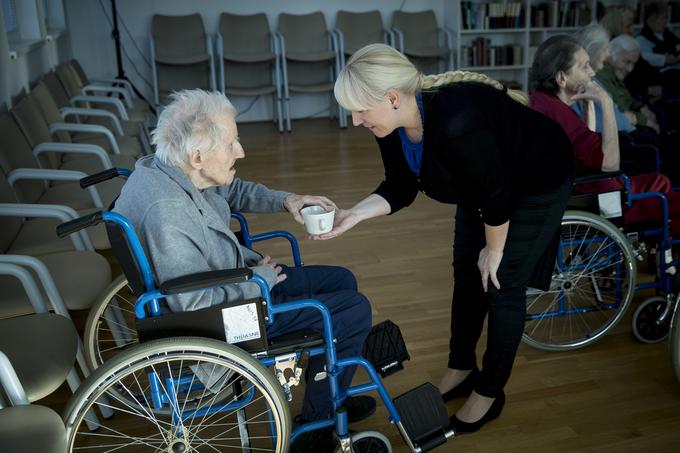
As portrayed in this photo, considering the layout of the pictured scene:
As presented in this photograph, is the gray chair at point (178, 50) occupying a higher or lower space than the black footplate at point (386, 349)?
higher

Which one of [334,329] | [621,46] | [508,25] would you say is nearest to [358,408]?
[334,329]

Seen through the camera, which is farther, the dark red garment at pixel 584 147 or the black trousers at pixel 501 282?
the dark red garment at pixel 584 147

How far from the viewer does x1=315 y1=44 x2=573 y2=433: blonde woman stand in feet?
5.01

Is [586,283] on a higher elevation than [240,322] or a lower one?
lower

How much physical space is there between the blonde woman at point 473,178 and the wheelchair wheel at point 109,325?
2.23ft

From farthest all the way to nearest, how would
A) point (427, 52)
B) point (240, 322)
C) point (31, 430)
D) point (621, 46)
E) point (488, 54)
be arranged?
point (488, 54)
point (427, 52)
point (621, 46)
point (240, 322)
point (31, 430)

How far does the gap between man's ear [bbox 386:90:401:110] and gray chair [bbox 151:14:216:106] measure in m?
5.10

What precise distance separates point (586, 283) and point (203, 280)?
1774 mm

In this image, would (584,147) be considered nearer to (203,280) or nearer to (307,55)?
(203,280)

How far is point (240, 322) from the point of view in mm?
1541

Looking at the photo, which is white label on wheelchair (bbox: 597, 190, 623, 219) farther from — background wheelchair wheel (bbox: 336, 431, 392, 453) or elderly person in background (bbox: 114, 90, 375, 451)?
background wheelchair wheel (bbox: 336, 431, 392, 453)

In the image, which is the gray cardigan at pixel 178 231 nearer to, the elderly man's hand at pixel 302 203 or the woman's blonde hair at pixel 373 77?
the elderly man's hand at pixel 302 203

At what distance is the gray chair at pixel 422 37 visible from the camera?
6.75 meters

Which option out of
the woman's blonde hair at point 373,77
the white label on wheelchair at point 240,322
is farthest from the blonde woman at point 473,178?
the white label on wheelchair at point 240,322
